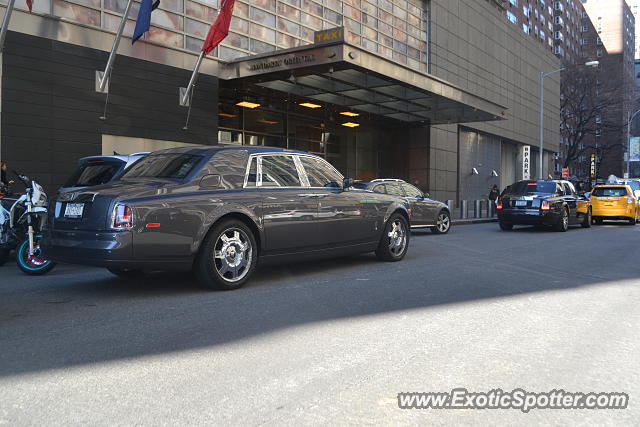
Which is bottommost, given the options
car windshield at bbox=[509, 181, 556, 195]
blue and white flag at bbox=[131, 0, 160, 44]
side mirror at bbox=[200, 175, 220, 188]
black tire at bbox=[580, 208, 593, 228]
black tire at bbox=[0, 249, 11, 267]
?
black tire at bbox=[0, 249, 11, 267]

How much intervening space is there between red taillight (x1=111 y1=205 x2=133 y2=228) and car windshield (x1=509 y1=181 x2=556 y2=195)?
530 inches

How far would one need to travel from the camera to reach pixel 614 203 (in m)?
21.0

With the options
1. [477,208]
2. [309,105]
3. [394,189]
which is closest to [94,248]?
[394,189]

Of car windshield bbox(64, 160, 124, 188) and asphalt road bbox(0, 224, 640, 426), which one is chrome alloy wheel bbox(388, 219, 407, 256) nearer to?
asphalt road bbox(0, 224, 640, 426)

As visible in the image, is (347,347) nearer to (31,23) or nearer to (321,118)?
(31,23)

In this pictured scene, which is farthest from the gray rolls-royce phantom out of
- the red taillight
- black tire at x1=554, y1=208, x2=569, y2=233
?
black tire at x1=554, y1=208, x2=569, y2=233

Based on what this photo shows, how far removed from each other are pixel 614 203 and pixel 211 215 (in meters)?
19.8

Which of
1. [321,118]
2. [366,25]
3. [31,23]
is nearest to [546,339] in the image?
[31,23]

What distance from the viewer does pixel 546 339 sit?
4.25m

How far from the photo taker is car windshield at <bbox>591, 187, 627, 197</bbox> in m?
21.1

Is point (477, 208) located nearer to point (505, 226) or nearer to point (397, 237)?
point (505, 226)

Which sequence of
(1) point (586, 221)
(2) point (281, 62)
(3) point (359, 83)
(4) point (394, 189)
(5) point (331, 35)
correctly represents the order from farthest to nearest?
(3) point (359, 83) < (1) point (586, 221) < (2) point (281, 62) < (5) point (331, 35) < (4) point (394, 189)

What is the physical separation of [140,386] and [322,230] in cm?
406

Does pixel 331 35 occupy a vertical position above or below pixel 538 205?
above
